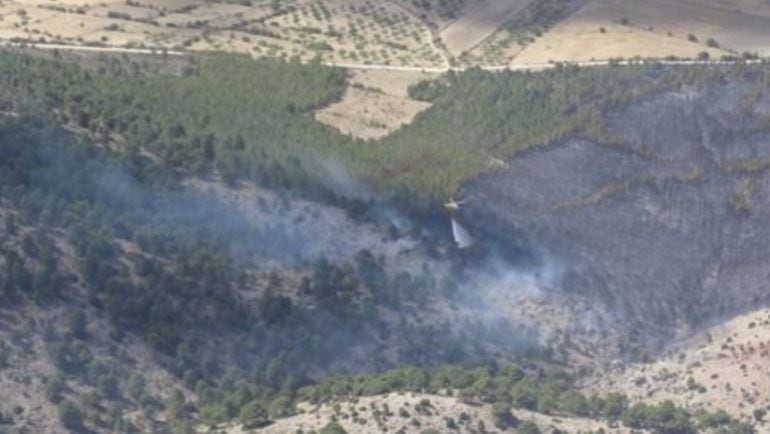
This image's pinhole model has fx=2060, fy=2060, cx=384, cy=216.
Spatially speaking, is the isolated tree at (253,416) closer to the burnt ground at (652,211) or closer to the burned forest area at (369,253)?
the burned forest area at (369,253)

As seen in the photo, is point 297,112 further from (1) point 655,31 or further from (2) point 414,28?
(1) point 655,31

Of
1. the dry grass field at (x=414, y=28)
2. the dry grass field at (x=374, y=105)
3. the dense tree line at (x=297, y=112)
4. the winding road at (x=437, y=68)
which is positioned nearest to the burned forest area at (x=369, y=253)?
the dense tree line at (x=297, y=112)

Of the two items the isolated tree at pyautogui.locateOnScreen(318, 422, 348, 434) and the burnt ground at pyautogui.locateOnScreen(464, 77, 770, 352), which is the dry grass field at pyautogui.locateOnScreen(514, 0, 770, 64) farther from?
the isolated tree at pyautogui.locateOnScreen(318, 422, 348, 434)

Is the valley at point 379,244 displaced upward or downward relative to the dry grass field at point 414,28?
upward

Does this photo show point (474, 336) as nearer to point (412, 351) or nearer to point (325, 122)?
point (412, 351)

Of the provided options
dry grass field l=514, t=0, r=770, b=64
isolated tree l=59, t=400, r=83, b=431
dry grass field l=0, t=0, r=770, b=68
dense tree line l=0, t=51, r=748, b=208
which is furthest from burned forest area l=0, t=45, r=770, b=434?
dry grass field l=0, t=0, r=770, b=68

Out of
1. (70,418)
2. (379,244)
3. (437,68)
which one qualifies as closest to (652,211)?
(379,244)

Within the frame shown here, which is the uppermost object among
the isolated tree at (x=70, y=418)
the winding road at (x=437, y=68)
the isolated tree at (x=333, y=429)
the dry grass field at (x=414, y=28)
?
the isolated tree at (x=333, y=429)

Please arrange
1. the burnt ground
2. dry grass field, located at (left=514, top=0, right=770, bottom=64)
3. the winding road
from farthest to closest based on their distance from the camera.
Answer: dry grass field, located at (left=514, top=0, right=770, bottom=64)
the winding road
the burnt ground

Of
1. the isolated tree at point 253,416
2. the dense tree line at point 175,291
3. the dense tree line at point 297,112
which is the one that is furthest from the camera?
the dense tree line at point 297,112
